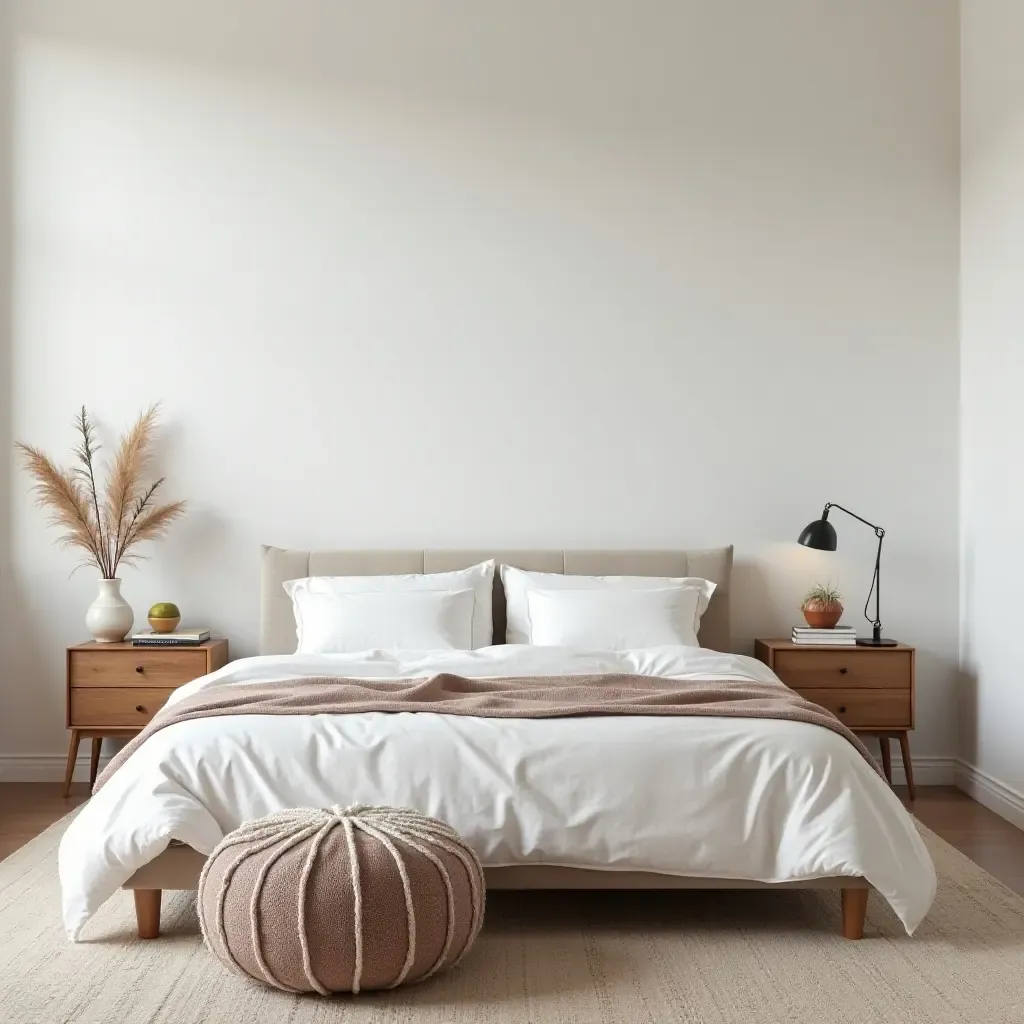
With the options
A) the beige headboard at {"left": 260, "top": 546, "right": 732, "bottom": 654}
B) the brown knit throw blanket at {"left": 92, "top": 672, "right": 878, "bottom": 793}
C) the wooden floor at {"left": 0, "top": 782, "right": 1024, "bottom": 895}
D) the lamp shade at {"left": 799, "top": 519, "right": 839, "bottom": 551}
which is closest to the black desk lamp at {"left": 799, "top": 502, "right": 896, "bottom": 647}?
the lamp shade at {"left": 799, "top": 519, "right": 839, "bottom": 551}

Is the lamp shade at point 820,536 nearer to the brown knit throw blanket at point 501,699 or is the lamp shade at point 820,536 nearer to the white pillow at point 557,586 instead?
A: the white pillow at point 557,586

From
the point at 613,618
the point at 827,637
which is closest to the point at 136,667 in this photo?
the point at 613,618

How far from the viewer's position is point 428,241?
5.09m

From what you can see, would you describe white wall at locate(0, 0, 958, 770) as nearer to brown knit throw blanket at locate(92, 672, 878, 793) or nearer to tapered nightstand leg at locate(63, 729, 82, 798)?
tapered nightstand leg at locate(63, 729, 82, 798)

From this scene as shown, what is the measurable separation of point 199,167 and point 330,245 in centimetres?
68

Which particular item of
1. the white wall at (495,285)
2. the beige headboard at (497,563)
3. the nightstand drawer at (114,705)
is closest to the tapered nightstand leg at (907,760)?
the white wall at (495,285)

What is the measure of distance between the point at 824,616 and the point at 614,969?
93.9 inches

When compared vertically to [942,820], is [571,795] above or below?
above

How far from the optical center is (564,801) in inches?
118

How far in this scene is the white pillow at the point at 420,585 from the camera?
4738 millimetres

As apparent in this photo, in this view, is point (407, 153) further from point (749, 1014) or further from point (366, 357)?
point (749, 1014)

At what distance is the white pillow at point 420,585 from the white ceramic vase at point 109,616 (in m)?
0.69

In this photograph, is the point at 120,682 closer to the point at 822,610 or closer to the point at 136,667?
the point at 136,667

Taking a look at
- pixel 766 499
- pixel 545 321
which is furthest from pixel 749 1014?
pixel 545 321
